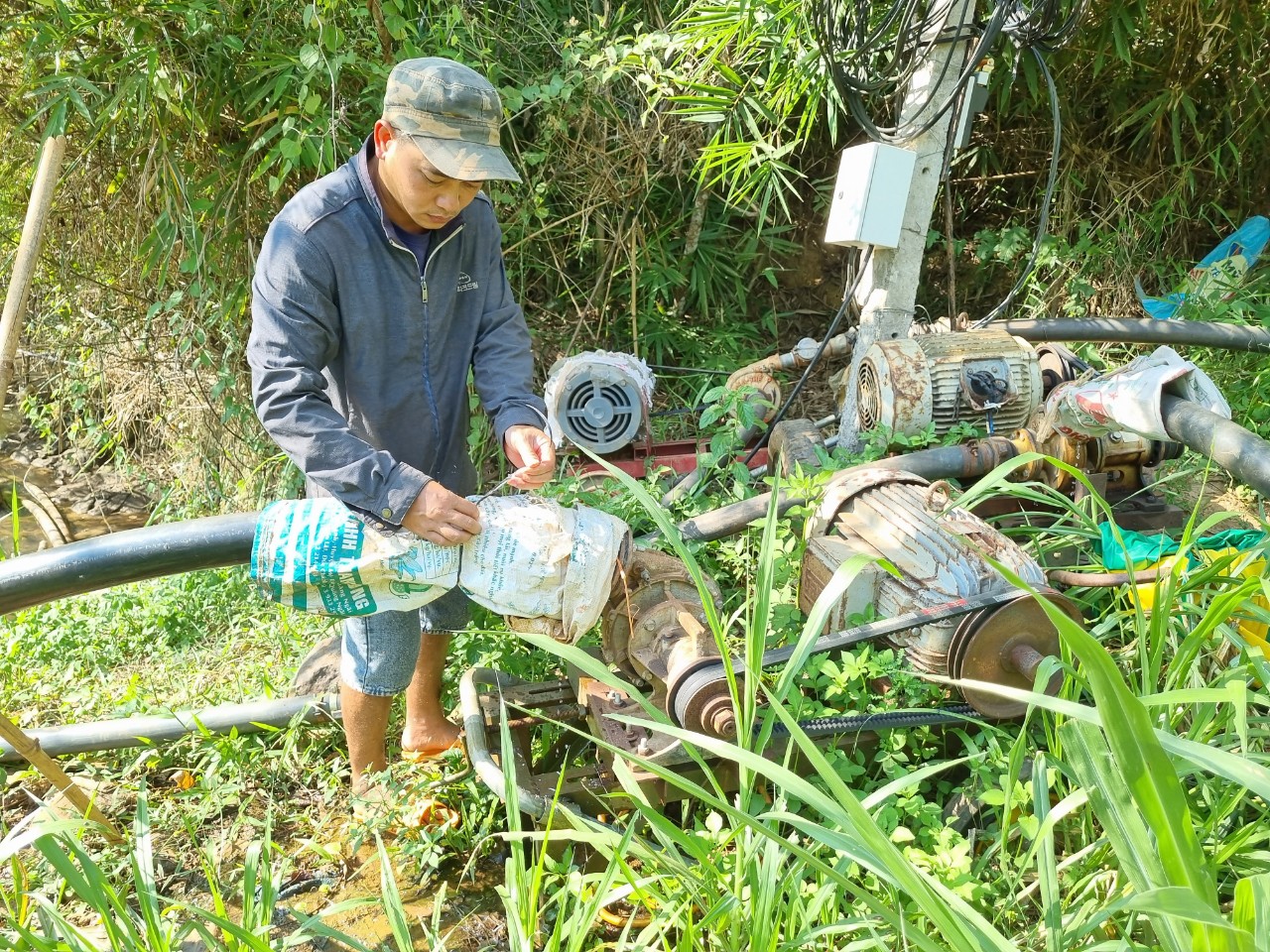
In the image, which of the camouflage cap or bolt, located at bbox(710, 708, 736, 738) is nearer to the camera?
bolt, located at bbox(710, 708, 736, 738)

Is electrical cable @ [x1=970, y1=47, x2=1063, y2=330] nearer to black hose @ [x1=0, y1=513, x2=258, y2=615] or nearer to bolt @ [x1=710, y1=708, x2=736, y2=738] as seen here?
bolt @ [x1=710, y1=708, x2=736, y2=738]

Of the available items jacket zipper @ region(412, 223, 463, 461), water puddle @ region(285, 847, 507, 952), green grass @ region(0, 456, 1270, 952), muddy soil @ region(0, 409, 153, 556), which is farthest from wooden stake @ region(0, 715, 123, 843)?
muddy soil @ region(0, 409, 153, 556)

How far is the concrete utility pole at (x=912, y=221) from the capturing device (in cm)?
352

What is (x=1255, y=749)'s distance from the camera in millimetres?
1839

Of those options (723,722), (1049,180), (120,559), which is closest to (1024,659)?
(723,722)

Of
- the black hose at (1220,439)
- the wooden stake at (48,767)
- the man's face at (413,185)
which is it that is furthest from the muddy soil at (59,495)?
the black hose at (1220,439)

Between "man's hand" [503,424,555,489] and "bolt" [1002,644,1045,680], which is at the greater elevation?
"man's hand" [503,424,555,489]

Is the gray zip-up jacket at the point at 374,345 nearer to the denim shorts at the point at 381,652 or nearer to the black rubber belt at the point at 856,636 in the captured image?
the denim shorts at the point at 381,652

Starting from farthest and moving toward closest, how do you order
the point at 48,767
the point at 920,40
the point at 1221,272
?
the point at 1221,272
the point at 920,40
the point at 48,767

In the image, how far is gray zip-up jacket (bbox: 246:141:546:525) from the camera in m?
2.04

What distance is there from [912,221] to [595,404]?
4.85ft

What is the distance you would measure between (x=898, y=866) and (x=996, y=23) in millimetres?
3014

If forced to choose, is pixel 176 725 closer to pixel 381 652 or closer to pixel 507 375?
pixel 381 652

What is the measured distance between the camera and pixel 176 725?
2707mm
